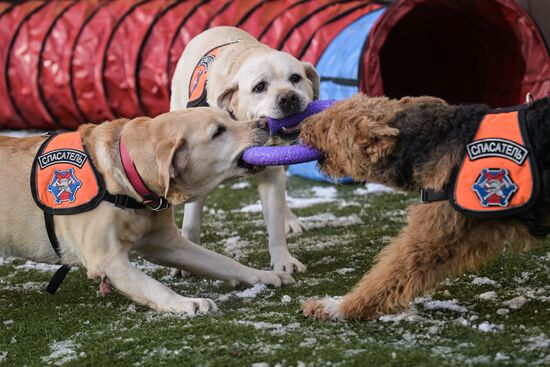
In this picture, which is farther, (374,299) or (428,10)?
(428,10)

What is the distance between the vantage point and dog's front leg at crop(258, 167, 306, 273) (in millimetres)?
4934

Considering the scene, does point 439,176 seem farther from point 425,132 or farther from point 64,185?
point 64,185

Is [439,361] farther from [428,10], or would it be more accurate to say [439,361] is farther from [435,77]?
[435,77]

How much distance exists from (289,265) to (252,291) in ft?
1.74

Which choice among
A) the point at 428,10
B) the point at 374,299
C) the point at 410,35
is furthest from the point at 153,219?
the point at 410,35

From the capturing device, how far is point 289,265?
4.91 meters

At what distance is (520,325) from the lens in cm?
342

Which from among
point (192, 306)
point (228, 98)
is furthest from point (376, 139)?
point (228, 98)

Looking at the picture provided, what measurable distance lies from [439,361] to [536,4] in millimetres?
6887

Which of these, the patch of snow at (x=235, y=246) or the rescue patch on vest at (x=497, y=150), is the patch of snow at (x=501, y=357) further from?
the patch of snow at (x=235, y=246)

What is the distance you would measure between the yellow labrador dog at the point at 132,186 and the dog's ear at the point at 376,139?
2.65ft

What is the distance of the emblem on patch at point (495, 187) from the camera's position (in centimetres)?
327

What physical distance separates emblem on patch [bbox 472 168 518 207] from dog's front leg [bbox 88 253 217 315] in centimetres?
145

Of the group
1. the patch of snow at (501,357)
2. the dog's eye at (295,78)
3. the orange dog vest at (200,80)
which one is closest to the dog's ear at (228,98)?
the orange dog vest at (200,80)
